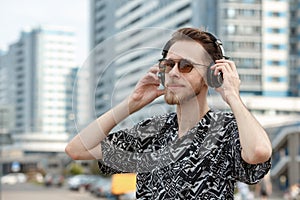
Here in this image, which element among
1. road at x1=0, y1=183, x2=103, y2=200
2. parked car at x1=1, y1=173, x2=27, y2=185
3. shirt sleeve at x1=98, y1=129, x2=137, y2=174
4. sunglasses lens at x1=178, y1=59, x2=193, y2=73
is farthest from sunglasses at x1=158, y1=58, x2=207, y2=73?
parked car at x1=1, y1=173, x2=27, y2=185

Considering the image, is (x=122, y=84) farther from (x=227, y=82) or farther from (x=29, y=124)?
(x=29, y=124)

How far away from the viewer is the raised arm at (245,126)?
2113mm

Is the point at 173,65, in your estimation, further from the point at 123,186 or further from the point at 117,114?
the point at 123,186

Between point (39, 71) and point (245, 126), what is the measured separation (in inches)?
6266

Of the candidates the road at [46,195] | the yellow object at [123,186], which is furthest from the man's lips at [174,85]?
the road at [46,195]

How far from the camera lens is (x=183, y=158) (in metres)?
2.28

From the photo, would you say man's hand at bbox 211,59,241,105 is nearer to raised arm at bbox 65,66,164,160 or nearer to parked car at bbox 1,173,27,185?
raised arm at bbox 65,66,164,160

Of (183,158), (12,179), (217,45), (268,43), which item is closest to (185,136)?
(183,158)

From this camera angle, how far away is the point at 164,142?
7.78ft

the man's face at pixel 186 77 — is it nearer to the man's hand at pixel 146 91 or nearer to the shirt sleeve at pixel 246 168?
the man's hand at pixel 146 91

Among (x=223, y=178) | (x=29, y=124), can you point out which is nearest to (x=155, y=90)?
(x=223, y=178)

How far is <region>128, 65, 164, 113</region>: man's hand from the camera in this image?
2406 millimetres

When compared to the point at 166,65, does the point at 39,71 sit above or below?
below

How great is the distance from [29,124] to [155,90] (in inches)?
5697
